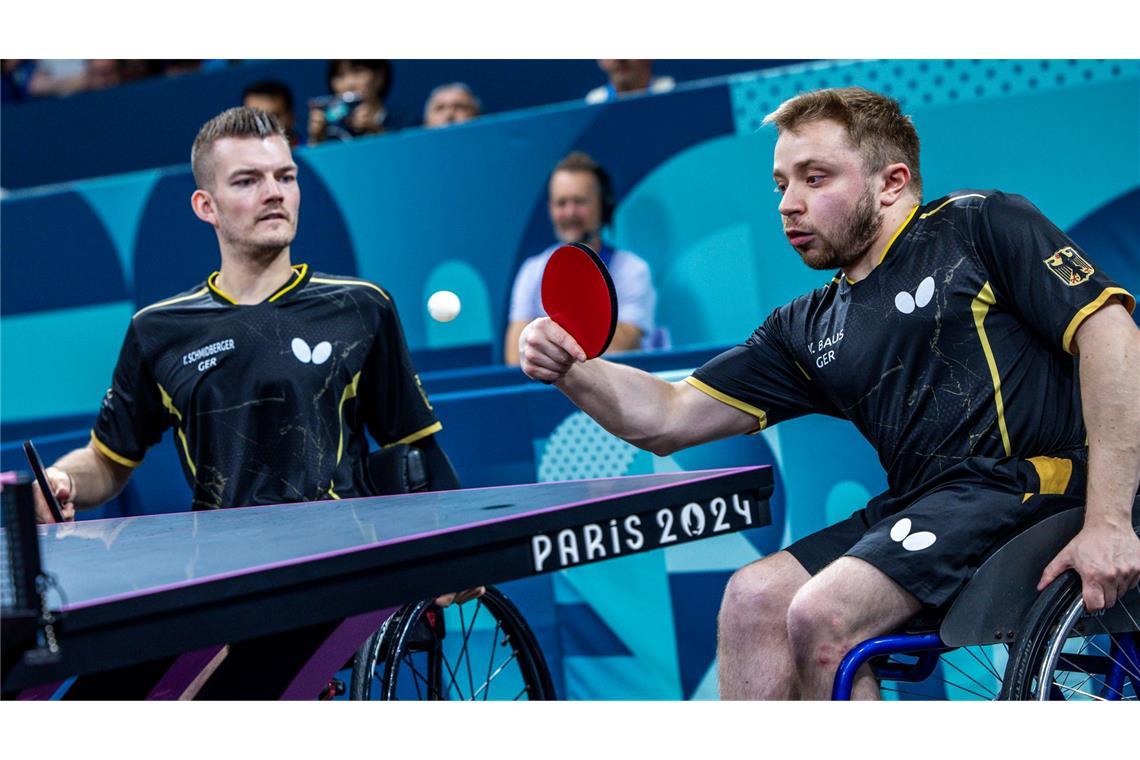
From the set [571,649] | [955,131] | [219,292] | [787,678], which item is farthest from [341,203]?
[787,678]

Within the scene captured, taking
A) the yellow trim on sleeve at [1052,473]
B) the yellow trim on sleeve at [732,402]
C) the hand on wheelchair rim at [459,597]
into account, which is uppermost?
the yellow trim on sleeve at [732,402]

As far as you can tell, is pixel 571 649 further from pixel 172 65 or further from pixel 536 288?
pixel 172 65

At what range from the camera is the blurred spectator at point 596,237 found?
4375 millimetres

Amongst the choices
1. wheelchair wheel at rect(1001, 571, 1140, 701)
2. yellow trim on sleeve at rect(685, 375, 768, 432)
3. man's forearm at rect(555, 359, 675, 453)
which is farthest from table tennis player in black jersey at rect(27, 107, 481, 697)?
wheelchair wheel at rect(1001, 571, 1140, 701)

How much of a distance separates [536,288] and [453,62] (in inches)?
95.8

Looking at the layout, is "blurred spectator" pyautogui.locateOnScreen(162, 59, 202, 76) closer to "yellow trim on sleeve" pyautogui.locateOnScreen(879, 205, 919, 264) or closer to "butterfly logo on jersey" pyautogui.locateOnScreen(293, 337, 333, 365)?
"butterfly logo on jersey" pyautogui.locateOnScreen(293, 337, 333, 365)

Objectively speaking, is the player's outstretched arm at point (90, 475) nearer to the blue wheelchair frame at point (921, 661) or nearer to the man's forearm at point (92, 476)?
the man's forearm at point (92, 476)

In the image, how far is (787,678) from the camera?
8.67 feet

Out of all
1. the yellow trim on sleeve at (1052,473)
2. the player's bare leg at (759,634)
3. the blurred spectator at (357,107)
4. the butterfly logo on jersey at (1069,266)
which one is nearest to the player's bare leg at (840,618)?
the player's bare leg at (759,634)

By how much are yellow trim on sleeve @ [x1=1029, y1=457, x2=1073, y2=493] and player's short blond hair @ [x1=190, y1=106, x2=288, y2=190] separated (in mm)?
2170

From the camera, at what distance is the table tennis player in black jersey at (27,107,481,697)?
343cm

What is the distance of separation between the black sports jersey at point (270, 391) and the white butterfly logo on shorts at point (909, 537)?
53.9 inches

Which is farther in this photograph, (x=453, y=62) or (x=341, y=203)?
(x=453, y=62)

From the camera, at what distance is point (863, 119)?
9.35 feet
